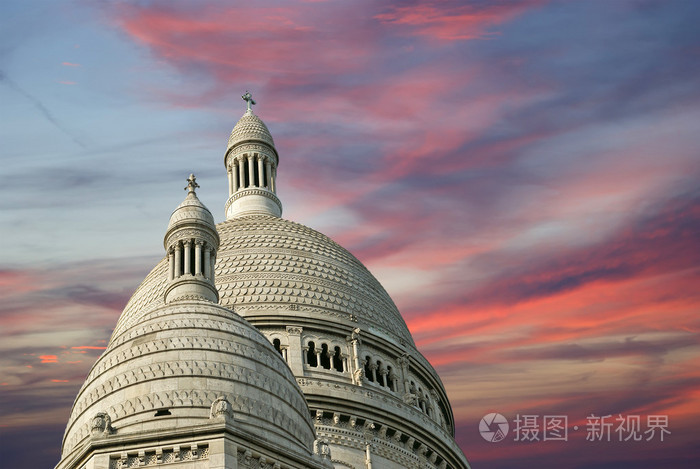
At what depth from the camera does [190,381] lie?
28.7 meters

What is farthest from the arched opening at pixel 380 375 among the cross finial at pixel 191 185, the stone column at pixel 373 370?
the cross finial at pixel 191 185

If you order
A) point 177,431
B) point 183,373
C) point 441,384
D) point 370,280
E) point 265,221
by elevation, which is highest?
point 265,221

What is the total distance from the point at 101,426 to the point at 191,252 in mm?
10311

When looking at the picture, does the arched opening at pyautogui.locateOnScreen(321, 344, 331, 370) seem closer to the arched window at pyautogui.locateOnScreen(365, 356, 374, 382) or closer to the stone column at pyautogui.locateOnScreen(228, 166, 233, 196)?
the arched window at pyautogui.locateOnScreen(365, 356, 374, 382)

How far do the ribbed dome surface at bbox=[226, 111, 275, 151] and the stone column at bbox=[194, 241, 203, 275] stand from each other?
2604 centimetres

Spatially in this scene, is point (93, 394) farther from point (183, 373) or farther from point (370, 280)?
point (370, 280)

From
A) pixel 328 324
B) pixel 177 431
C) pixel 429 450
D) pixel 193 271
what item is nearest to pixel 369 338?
pixel 328 324

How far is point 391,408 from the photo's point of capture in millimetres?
45344

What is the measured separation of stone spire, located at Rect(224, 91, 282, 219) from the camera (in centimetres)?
→ 5994

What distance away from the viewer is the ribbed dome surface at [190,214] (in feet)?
122

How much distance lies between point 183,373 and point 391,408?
17.7m

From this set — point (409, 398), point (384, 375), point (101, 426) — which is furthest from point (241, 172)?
point (101, 426)

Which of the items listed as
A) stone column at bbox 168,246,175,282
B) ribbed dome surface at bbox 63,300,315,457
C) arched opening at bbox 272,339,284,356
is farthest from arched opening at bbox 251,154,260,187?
ribbed dome surface at bbox 63,300,315,457

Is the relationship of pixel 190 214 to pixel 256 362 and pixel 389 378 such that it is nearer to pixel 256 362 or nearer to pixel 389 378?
pixel 256 362
